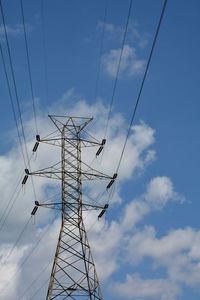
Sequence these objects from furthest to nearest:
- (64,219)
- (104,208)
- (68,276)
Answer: (104,208) < (64,219) < (68,276)

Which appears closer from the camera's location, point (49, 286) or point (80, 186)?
point (49, 286)

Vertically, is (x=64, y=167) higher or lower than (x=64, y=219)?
higher

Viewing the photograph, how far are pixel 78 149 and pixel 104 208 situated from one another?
185 inches

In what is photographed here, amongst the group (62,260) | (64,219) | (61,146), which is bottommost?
(62,260)

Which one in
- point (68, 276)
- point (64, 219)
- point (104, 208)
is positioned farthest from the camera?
point (104, 208)

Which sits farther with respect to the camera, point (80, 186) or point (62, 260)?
→ point (80, 186)

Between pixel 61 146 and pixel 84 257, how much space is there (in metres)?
8.70

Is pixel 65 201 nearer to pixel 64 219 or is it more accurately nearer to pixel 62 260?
pixel 64 219

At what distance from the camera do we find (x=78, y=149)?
33.6 m

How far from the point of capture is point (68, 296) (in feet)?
88.5

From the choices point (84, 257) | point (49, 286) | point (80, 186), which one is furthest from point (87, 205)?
point (49, 286)

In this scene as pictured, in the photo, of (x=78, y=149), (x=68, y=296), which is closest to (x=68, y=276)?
(x=68, y=296)

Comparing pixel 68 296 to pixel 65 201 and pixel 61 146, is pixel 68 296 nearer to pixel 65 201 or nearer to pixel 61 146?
pixel 65 201

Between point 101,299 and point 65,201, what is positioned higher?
point 65,201
